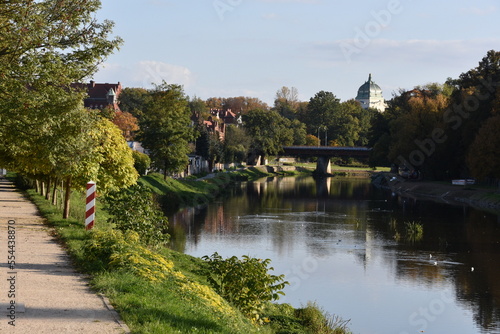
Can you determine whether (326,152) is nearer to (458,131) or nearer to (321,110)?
(321,110)

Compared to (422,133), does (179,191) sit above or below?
below

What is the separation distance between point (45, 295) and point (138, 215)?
10728 mm

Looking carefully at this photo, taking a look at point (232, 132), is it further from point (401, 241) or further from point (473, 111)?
point (401, 241)

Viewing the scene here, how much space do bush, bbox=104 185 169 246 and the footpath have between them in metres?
3.49

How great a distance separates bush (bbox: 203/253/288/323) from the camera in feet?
52.7

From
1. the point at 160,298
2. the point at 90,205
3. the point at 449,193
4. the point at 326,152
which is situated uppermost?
the point at 326,152

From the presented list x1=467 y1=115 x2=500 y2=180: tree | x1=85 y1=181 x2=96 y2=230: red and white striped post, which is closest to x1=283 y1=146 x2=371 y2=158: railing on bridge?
x1=467 y1=115 x2=500 y2=180: tree

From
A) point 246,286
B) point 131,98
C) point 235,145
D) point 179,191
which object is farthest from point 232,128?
point 246,286

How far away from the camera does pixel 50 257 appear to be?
15641mm

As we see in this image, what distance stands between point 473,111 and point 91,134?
56201 millimetres

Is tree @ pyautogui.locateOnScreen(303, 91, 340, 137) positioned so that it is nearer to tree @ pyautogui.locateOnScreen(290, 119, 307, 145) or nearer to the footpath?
tree @ pyautogui.locateOnScreen(290, 119, 307, 145)

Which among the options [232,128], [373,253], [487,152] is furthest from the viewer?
[232,128]

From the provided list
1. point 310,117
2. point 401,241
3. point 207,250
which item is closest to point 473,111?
point 401,241

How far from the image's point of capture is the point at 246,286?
16.6 metres
